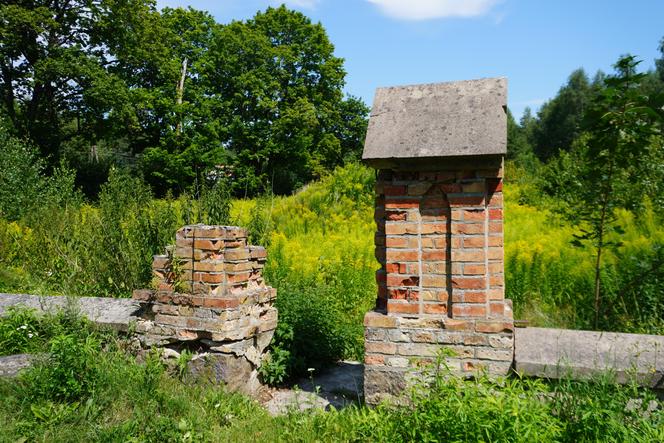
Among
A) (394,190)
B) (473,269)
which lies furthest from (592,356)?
(394,190)

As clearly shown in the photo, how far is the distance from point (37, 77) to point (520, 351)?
2234cm

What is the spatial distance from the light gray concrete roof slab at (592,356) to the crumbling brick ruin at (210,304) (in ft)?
7.17

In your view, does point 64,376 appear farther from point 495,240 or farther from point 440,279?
point 495,240

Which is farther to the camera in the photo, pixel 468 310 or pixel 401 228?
pixel 401 228

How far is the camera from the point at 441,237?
11.0 ft

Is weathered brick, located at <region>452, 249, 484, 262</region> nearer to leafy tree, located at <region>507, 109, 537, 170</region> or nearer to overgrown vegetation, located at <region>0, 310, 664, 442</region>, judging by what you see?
overgrown vegetation, located at <region>0, 310, 664, 442</region>

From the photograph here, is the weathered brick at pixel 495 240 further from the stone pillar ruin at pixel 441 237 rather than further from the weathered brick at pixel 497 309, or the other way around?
the weathered brick at pixel 497 309

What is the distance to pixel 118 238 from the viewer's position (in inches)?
226

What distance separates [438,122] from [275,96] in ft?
89.9

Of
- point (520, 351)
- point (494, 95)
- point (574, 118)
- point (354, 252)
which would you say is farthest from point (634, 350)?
point (574, 118)

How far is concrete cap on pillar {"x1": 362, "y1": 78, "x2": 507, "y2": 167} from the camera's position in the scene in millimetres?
3168

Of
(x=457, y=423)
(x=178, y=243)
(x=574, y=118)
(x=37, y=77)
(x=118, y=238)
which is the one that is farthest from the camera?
(x=574, y=118)

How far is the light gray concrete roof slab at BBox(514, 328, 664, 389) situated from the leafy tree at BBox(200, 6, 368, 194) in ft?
77.4

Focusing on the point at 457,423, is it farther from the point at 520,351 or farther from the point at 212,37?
the point at 212,37
